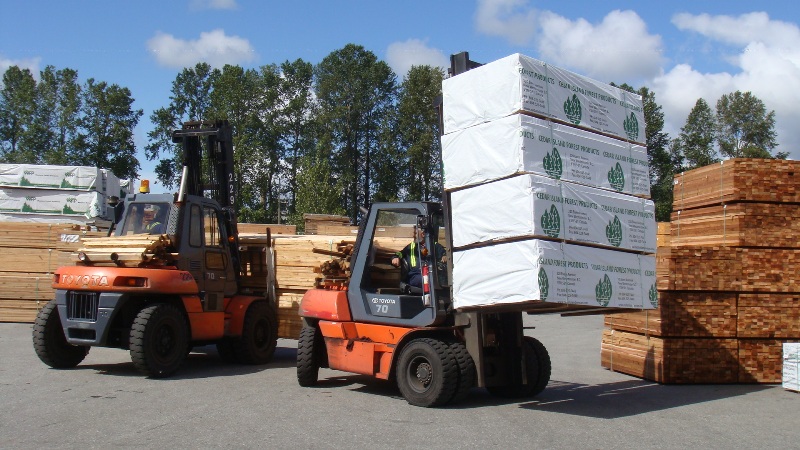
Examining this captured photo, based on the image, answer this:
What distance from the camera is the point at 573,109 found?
8.32 metres

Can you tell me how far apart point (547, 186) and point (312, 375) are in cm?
442

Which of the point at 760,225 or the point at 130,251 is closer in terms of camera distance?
the point at 130,251

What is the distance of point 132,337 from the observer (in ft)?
Answer: 34.0

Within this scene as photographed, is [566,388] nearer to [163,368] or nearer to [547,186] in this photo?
[547,186]

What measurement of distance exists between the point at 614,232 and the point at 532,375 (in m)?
2.19

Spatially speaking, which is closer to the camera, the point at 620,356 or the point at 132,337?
the point at 132,337

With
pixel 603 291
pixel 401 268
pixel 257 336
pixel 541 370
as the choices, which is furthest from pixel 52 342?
pixel 603 291

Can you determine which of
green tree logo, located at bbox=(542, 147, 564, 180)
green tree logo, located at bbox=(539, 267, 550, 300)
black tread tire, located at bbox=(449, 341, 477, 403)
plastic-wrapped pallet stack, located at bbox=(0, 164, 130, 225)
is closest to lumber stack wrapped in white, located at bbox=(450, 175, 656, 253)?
green tree logo, located at bbox=(542, 147, 564, 180)

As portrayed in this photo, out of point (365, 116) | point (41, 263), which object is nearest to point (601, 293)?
point (41, 263)

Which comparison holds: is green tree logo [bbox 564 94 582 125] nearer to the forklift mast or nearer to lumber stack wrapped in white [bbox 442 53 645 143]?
lumber stack wrapped in white [bbox 442 53 645 143]

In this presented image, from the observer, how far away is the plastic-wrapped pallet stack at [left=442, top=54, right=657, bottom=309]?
757cm

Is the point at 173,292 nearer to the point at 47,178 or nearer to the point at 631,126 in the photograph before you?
the point at 631,126

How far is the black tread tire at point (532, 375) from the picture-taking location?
945cm

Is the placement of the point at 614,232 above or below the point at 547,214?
below
